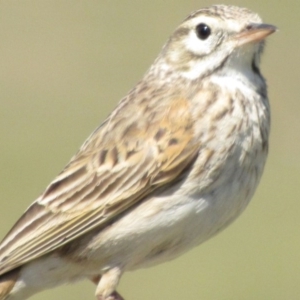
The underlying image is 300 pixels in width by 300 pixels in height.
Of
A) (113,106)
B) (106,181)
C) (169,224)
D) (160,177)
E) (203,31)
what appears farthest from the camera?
(113,106)

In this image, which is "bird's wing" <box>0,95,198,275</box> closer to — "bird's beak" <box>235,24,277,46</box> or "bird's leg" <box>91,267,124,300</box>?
"bird's leg" <box>91,267,124,300</box>

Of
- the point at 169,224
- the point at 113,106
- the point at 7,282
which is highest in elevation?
the point at 113,106

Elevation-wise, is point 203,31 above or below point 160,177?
above

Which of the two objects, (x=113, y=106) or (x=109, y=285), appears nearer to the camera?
(x=109, y=285)

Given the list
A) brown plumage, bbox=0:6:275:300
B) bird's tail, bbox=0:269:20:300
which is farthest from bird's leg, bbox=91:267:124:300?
bird's tail, bbox=0:269:20:300

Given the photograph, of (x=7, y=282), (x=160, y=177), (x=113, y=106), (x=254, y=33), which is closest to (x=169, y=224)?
(x=160, y=177)

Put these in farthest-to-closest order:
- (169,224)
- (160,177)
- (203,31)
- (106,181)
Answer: (203,31), (106,181), (160,177), (169,224)

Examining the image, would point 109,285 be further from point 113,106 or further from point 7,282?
point 113,106

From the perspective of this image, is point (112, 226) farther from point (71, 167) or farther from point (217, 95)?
point (217, 95)
